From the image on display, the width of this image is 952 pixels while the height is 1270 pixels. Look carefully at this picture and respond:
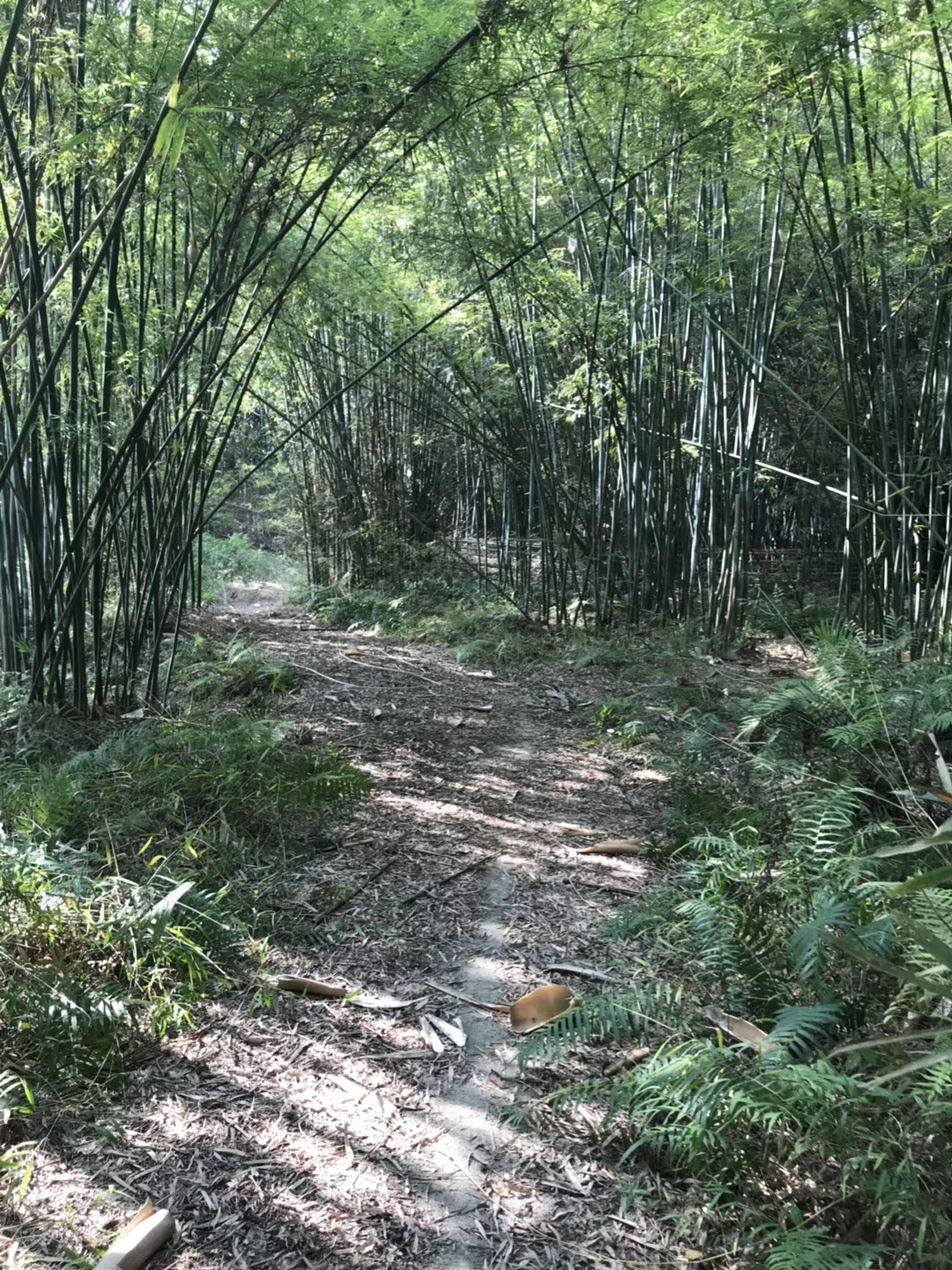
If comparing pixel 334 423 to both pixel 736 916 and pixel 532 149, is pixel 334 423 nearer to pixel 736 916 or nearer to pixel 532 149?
pixel 532 149

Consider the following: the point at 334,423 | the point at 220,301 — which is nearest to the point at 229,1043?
the point at 220,301

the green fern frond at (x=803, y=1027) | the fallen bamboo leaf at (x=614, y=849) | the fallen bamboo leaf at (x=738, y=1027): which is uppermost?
the green fern frond at (x=803, y=1027)

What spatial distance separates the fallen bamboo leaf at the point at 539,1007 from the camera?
5.21 ft

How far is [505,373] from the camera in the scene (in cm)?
589

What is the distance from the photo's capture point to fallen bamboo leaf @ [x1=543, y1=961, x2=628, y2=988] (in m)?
1.70

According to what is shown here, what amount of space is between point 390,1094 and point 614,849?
1040 millimetres

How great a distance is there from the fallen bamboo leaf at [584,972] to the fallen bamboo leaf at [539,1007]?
11 centimetres

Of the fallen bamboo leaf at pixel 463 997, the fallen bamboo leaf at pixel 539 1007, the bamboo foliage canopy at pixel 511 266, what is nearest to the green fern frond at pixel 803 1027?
the fallen bamboo leaf at pixel 539 1007

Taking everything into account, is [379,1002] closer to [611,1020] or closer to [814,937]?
[611,1020]

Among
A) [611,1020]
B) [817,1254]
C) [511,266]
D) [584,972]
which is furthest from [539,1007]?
[511,266]

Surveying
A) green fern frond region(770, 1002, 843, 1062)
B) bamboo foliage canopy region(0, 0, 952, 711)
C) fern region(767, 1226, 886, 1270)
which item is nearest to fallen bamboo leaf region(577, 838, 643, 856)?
green fern frond region(770, 1002, 843, 1062)

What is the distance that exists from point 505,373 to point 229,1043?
502 cm

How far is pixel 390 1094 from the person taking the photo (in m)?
1.45

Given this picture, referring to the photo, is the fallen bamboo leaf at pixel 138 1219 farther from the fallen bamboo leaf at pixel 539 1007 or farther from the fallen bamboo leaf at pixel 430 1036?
the fallen bamboo leaf at pixel 539 1007
